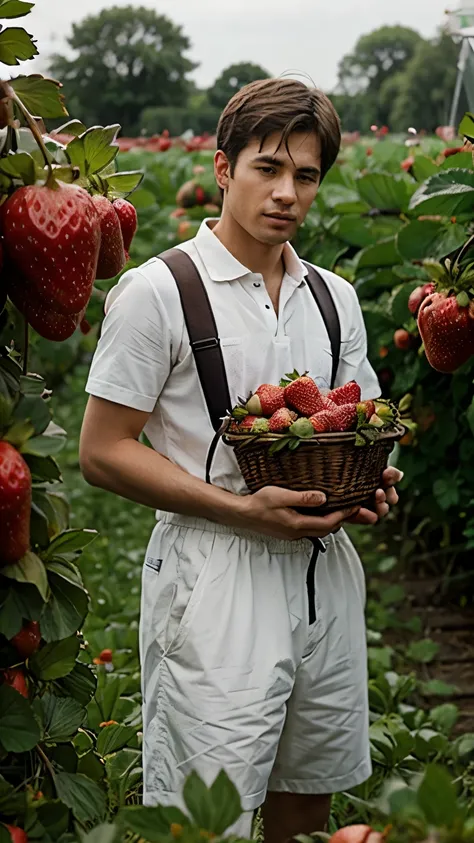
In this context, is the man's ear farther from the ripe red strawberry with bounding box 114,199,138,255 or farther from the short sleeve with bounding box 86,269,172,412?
the ripe red strawberry with bounding box 114,199,138,255

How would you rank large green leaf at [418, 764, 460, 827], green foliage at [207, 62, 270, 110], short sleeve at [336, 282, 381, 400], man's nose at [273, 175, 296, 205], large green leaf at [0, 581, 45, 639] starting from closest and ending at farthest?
1. large green leaf at [418, 764, 460, 827]
2. large green leaf at [0, 581, 45, 639]
3. man's nose at [273, 175, 296, 205]
4. short sleeve at [336, 282, 381, 400]
5. green foliage at [207, 62, 270, 110]

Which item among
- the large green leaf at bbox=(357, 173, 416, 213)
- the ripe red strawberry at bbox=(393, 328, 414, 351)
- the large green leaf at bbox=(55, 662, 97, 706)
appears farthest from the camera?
the large green leaf at bbox=(357, 173, 416, 213)

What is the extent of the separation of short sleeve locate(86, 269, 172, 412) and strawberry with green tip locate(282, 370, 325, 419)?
26cm

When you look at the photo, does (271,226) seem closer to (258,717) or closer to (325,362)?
(325,362)

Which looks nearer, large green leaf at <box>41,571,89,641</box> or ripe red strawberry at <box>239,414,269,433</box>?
large green leaf at <box>41,571,89,641</box>

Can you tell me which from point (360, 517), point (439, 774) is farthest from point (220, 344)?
point (439, 774)

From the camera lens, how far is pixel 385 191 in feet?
14.8

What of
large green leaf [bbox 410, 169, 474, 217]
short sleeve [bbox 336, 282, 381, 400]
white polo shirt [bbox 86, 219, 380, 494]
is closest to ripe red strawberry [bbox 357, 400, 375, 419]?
white polo shirt [bbox 86, 219, 380, 494]

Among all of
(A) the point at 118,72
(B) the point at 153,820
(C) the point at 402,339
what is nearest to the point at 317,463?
(B) the point at 153,820

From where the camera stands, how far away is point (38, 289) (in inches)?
52.7

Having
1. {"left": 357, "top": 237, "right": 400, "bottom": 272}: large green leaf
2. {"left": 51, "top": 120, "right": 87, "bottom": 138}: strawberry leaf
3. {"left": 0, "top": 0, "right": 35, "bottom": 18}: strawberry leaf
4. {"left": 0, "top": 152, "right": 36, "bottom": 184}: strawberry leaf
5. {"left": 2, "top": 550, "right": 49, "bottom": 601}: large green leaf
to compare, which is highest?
{"left": 0, "top": 0, "right": 35, "bottom": 18}: strawberry leaf

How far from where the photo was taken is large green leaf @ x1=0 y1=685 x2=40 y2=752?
136 cm

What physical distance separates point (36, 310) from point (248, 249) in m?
1.04

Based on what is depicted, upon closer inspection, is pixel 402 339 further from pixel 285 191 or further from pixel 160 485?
pixel 160 485
